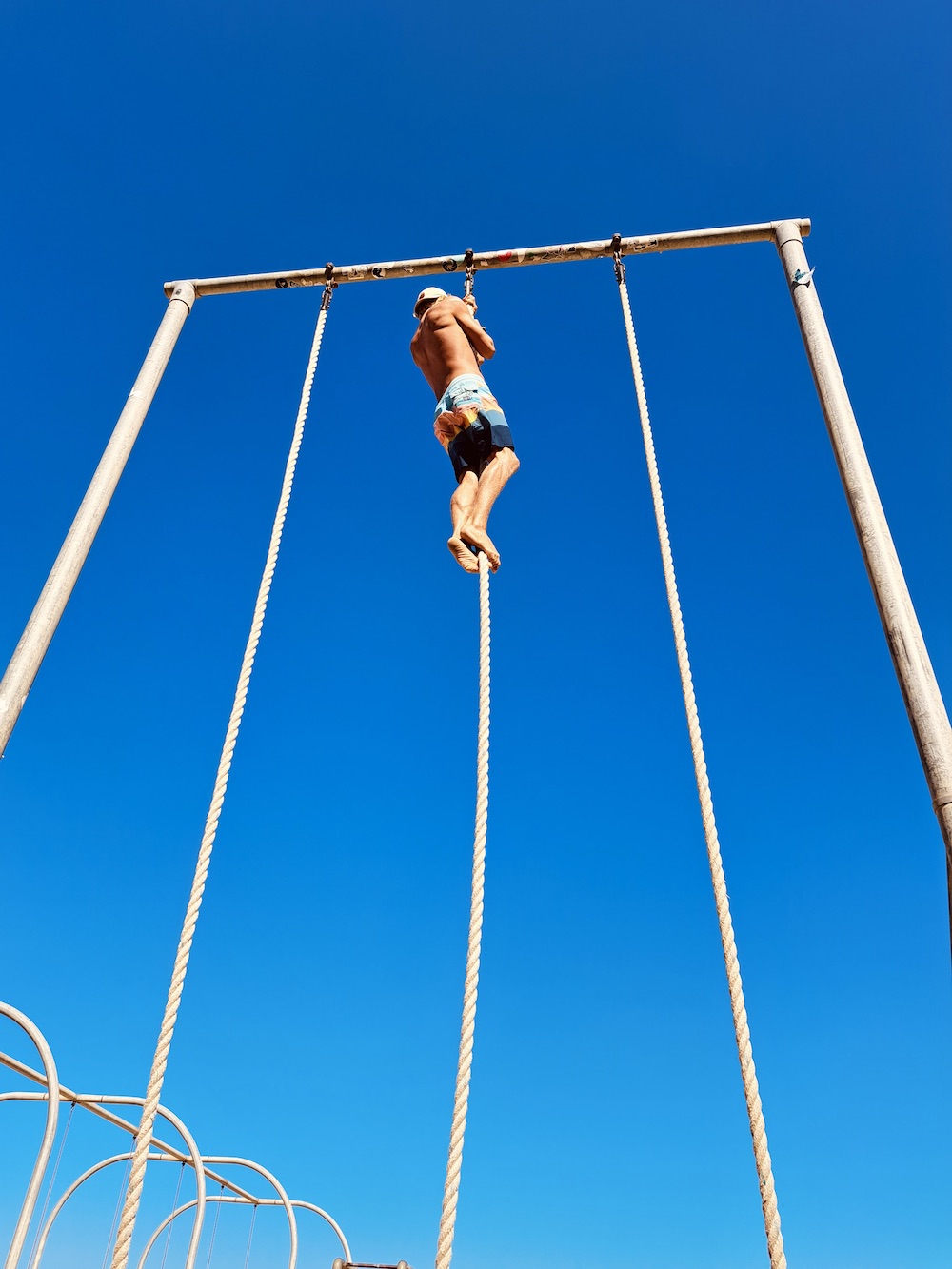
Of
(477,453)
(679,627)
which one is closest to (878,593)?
(679,627)

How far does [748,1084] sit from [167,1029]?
51.5 inches

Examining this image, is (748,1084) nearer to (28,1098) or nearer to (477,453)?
(477,453)

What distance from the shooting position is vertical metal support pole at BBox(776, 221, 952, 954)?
84.9 inches

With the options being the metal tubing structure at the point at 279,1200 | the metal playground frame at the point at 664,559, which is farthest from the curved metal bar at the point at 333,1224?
the metal playground frame at the point at 664,559

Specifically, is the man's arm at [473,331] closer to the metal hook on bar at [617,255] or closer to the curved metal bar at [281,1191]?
the metal hook on bar at [617,255]

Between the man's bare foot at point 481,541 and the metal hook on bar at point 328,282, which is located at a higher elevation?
the metal hook on bar at point 328,282

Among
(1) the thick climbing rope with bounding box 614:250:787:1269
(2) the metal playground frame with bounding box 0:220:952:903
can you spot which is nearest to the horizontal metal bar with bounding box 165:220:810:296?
(2) the metal playground frame with bounding box 0:220:952:903

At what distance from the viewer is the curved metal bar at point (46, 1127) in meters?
4.68

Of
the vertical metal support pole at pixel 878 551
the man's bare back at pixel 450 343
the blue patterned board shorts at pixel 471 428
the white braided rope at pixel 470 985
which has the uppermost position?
the man's bare back at pixel 450 343

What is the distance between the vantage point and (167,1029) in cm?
200

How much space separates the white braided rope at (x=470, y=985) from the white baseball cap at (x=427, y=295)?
2476 mm

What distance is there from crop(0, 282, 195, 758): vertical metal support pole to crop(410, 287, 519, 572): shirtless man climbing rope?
1.16 metres

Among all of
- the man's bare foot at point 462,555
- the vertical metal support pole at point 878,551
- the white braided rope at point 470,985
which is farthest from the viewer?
the man's bare foot at point 462,555

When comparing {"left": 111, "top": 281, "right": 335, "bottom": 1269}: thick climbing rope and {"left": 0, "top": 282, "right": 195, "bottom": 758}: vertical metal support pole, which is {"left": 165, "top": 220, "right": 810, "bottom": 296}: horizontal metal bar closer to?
{"left": 0, "top": 282, "right": 195, "bottom": 758}: vertical metal support pole
